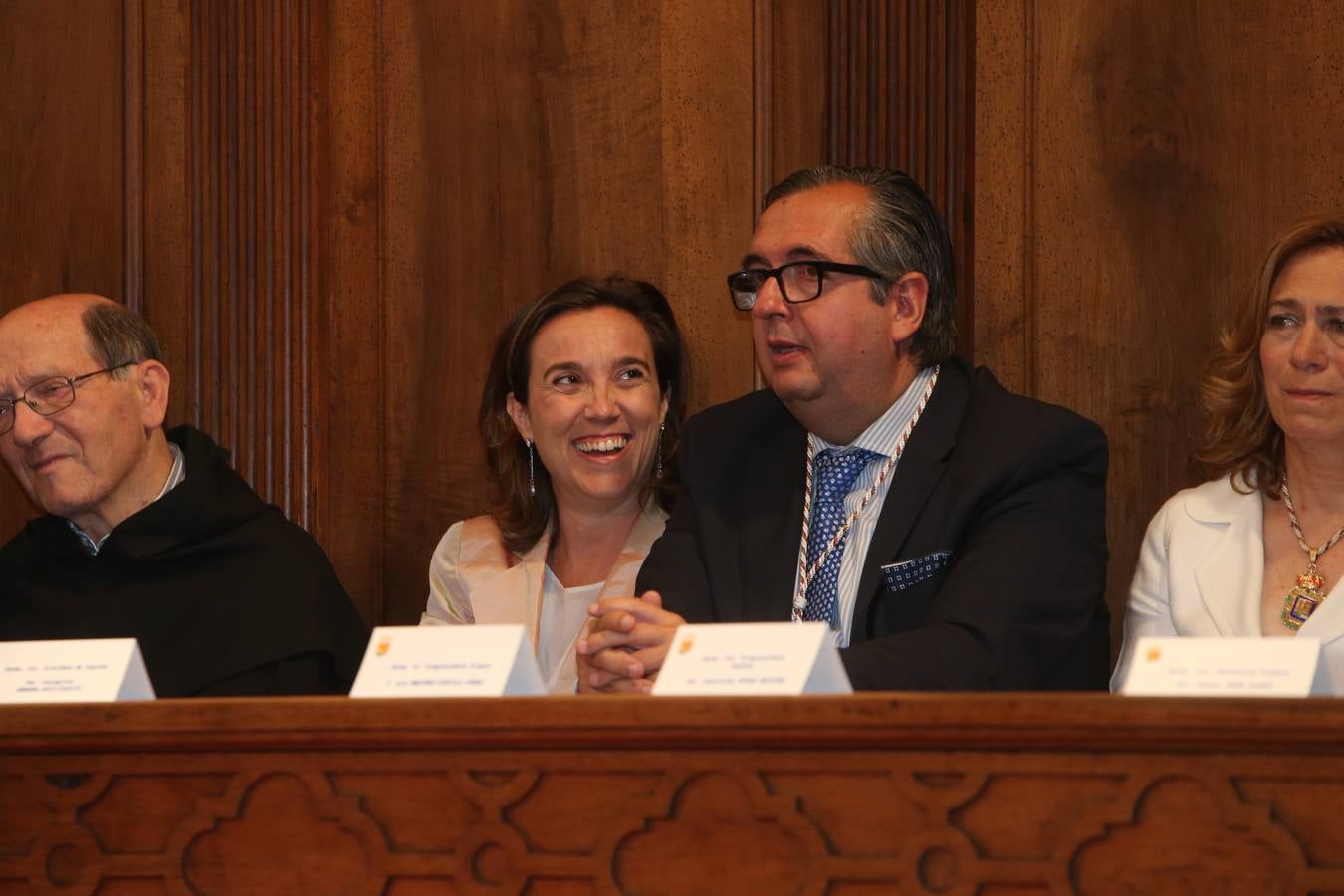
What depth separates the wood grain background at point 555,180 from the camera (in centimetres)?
321

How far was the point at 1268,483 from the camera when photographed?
281 centimetres

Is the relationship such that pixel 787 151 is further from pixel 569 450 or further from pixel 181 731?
pixel 181 731

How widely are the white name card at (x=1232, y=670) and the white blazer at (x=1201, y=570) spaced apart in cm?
100

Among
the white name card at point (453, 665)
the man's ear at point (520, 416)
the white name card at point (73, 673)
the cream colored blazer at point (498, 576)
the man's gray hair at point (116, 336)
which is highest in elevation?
the man's gray hair at point (116, 336)

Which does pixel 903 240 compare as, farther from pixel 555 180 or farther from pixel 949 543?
pixel 555 180

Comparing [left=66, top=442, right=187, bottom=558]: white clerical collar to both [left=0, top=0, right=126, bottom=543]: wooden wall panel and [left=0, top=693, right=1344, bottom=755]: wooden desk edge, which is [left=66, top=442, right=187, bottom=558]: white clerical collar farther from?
[left=0, top=693, right=1344, bottom=755]: wooden desk edge

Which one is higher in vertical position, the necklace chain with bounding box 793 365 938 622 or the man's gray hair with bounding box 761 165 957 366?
the man's gray hair with bounding box 761 165 957 366

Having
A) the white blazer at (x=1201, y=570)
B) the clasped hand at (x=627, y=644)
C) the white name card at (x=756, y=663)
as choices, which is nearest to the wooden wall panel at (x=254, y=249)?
the clasped hand at (x=627, y=644)

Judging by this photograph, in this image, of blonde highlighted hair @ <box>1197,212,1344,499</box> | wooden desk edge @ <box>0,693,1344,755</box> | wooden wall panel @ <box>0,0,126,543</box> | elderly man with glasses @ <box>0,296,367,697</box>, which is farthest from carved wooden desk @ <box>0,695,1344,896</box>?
wooden wall panel @ <box>0,0,126,543</box>

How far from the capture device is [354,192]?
372 centimetres

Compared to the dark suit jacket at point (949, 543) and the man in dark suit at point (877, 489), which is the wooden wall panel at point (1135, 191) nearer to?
the man in dark suit at point (877, 489)

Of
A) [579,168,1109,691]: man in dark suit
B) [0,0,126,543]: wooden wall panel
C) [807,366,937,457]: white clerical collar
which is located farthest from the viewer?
[0,0,126,543]: wooden wall panel

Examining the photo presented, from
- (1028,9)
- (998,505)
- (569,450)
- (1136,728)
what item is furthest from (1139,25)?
(1136,728)

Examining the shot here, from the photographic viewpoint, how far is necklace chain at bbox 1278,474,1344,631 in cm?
263
